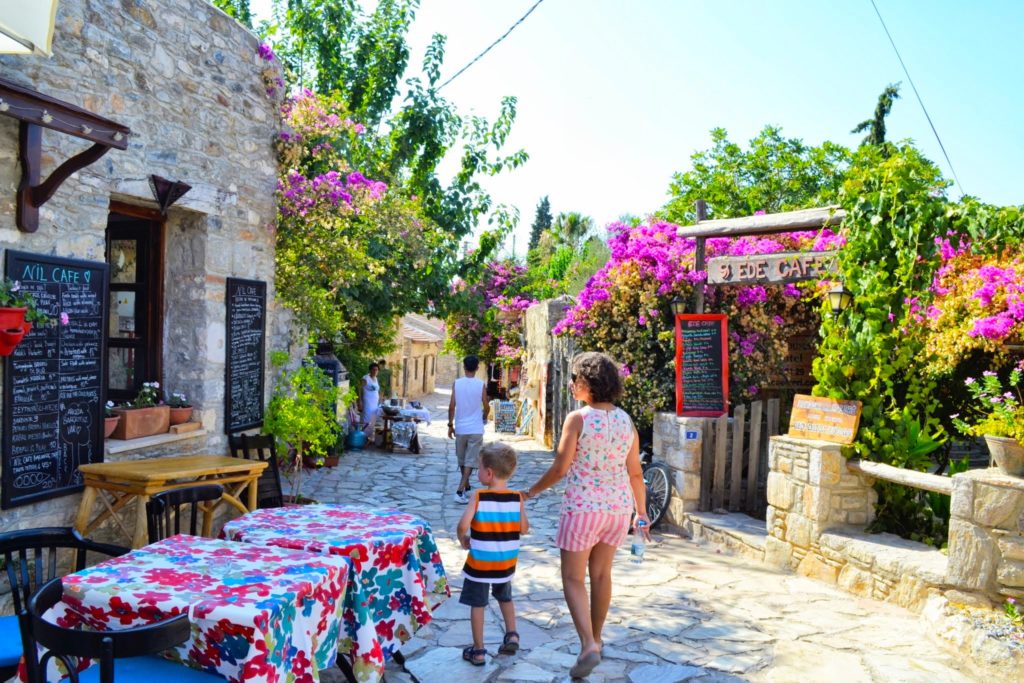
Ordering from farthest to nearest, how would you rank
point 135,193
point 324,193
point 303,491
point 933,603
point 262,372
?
1. point 303,491
2. point 324,193
3. point 262,372
4. point 135,193
5. point 933,603

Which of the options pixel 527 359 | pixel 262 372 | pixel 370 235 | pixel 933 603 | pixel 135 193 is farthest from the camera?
pixel 527 359

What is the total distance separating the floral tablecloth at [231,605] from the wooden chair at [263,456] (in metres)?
3.03

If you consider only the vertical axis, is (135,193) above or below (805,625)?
above

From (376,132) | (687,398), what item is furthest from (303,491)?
(376,132)

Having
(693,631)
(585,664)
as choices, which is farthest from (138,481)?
(693,631)

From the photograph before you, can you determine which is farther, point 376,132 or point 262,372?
point 376,132

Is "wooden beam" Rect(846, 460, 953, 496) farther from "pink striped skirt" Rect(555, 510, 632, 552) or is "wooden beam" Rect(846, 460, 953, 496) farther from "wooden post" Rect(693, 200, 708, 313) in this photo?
"wooden post" Rect(693, 200, 708, 313)

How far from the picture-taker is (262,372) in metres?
6.56

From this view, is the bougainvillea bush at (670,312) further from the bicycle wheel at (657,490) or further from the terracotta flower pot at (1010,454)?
the terracotta flower pot at (1010,454)

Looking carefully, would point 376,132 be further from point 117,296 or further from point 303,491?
point 117,296

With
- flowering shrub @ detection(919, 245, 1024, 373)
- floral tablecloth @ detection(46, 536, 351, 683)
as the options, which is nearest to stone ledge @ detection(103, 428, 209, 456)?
floral tablecloth @ detection(46, 536, 351, 683)

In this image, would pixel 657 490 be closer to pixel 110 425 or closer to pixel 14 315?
pixel 110 425

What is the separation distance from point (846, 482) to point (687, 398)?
7.16ft

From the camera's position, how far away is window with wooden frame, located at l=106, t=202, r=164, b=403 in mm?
5652
